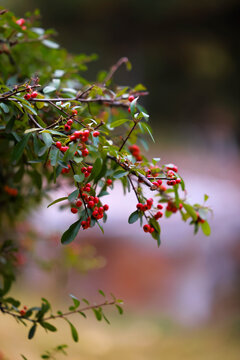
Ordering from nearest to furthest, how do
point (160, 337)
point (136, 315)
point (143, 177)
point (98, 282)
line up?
point (143, 177) < point (160, 337) < point (136, 315) < point (98, 282)

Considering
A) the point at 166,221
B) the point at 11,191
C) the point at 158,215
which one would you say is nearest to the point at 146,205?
the point at 158,215

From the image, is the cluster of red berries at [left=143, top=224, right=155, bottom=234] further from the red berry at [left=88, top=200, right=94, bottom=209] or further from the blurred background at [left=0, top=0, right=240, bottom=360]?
the blurred background at [left=0, top=0, right=240, bottom=360]

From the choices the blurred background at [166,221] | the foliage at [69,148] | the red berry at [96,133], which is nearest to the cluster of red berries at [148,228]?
the foliage at [69,148]

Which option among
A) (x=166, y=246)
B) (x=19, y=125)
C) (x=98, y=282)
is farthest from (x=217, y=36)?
(x=19, y=125)

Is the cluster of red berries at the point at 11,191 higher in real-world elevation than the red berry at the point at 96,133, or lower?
higher

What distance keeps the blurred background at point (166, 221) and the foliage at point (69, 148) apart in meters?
0.46

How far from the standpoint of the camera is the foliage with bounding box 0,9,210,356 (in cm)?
43

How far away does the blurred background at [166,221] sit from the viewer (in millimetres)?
2029

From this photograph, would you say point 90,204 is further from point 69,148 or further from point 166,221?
point 166,221

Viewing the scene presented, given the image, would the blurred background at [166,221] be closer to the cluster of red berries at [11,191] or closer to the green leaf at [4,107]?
the cluster of red berries at [11,191]

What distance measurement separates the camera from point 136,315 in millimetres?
2426

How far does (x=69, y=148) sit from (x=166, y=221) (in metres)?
3.01

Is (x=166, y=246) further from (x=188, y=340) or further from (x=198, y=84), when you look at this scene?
(x=198, y=84)

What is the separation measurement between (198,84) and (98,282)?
2.46 m
